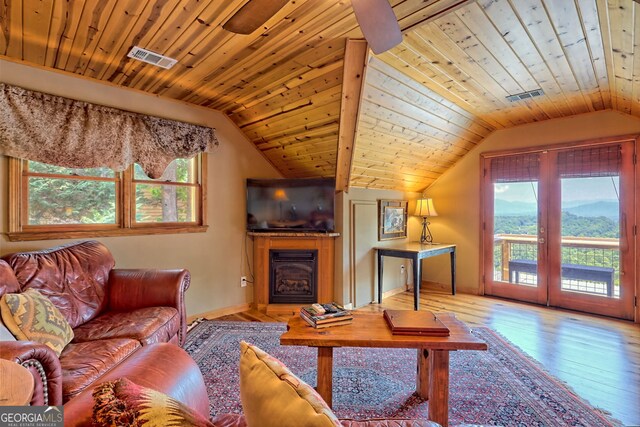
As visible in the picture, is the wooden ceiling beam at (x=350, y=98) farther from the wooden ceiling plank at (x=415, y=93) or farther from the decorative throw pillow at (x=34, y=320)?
the decorative throw pillow at (x=34, y=320)

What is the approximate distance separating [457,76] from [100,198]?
355 cm

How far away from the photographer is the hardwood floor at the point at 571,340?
6.79 feet

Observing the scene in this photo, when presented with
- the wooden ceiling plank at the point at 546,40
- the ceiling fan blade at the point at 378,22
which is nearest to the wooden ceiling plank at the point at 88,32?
the ceiling fan blade at the point at 378,22

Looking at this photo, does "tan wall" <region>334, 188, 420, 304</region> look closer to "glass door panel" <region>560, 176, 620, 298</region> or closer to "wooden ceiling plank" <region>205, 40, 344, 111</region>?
"wooden ceiling plank" <region>205, 40, 344, 111</region>

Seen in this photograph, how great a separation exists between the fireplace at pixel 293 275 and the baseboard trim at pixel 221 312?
0.37 meters

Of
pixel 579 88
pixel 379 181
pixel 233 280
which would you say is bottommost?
pixel 233 280

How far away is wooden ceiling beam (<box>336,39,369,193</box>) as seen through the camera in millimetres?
2312

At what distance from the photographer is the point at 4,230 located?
2.38 m

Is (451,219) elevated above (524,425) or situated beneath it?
elevated above

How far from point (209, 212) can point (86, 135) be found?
4.49ft

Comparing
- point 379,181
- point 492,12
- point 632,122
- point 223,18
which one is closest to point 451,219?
point 379,181

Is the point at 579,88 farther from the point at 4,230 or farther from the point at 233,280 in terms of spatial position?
the point at 4,230

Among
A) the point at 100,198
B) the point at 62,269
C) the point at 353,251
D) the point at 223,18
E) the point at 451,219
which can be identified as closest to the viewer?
the point at 223,18

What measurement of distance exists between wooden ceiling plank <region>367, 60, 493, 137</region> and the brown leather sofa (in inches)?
92.7
